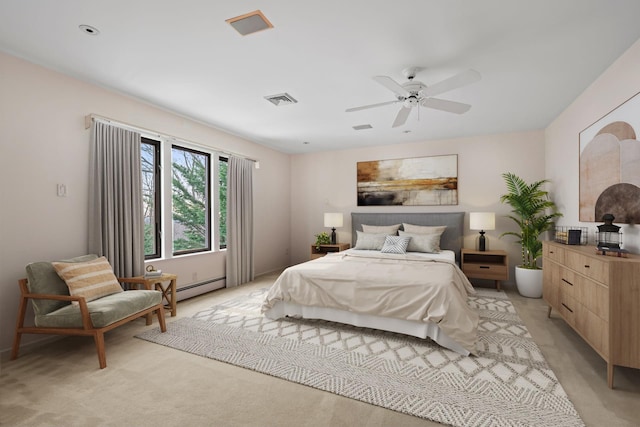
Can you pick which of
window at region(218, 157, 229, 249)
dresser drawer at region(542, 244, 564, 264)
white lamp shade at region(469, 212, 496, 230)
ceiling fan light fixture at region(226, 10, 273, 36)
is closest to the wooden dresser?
dresser drawer at region(542, 244, 564, 264)

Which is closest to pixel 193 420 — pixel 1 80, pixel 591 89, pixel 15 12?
pixel 15 12

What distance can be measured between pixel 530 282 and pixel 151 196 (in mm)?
5618

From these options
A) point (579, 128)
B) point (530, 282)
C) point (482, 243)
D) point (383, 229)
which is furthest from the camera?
point (383, 229)

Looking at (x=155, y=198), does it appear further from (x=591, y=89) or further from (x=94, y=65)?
(x=591, y=89)

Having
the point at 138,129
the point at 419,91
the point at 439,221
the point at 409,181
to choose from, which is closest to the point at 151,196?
the point at 138,129

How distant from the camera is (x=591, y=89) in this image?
327cm

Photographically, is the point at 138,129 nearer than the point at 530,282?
Yes

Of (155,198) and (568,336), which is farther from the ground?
(155,198)

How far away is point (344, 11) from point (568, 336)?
12.0ft

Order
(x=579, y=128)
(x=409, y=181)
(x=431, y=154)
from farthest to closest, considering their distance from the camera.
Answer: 1. (x=409, y=181)
2. (x=431, y=154)
3. (x=579, y=128)

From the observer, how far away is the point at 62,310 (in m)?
2.56

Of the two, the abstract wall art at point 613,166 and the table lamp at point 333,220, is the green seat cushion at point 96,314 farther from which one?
the abstract wall art at point 613,166

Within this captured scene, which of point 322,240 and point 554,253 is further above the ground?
point 554,253

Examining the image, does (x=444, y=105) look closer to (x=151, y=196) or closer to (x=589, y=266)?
(x=589, y=266)
